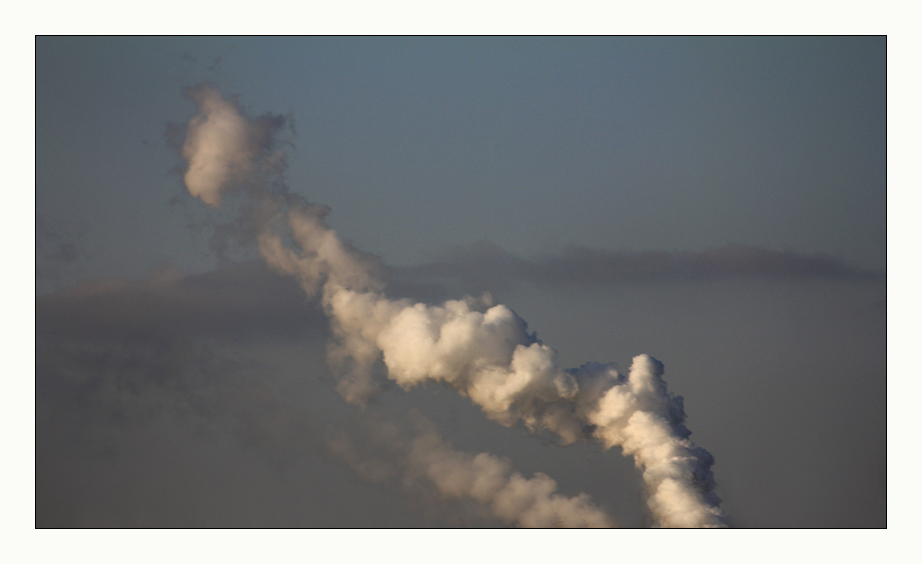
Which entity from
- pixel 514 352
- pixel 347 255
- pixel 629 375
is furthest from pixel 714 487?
pixel 347 255

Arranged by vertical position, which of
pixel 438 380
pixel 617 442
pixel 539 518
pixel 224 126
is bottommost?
pixel 539 518

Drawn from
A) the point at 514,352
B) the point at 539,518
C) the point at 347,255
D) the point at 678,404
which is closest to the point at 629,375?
the point at 678,404

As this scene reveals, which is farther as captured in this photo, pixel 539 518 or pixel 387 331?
pixel 539 518

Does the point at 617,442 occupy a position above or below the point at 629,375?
below

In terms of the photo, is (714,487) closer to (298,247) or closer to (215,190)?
(298,247)

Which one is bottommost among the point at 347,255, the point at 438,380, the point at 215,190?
the point at 438,380

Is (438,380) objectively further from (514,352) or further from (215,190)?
(215,190)

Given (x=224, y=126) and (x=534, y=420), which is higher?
(x=224, y=126)

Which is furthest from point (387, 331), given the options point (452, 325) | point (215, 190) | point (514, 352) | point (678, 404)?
point (678, 404)

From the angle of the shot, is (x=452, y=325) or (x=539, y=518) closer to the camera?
(x=452, y=325)
